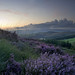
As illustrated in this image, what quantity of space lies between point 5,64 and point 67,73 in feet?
6.16

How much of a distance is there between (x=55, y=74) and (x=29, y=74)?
2.12 ft

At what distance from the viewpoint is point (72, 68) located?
3.30 meters

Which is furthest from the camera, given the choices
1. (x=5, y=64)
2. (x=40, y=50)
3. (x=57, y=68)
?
(x=40, y=50)

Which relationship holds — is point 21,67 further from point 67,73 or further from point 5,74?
point 67,73

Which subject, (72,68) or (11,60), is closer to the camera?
(72,68)

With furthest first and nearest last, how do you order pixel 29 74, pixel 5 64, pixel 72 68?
1. pixel 5 64
2. pixel 72 68
3. pixel 29 74

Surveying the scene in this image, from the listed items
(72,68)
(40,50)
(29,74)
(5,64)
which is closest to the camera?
(29,74)

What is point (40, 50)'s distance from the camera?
27.1ft

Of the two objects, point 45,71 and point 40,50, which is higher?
point 45,71

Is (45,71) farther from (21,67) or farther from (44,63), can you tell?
(21,67)

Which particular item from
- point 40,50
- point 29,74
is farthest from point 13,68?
point 40,50

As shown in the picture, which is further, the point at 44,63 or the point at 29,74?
the point at 44,63

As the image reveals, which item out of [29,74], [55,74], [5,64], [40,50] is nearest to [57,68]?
[55,74]

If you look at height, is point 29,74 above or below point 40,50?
above
